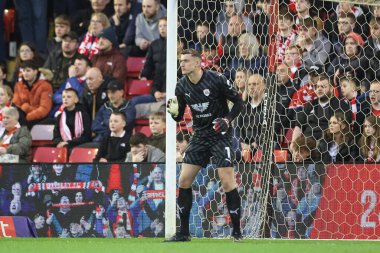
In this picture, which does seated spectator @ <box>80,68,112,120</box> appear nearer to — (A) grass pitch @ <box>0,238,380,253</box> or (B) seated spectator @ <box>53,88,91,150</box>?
(B) seated spectator @ <box>53,88,91,150</box>

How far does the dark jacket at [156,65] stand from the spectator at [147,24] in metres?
0.40

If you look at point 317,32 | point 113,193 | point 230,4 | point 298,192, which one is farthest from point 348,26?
point 113,193

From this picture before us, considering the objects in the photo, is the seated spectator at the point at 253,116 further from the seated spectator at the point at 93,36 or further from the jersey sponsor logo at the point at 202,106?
the seated spectator at the point at 93,36

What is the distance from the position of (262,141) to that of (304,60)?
1.42 meters

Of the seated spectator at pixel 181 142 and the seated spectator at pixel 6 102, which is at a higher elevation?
the seated spectator at pixel 6 102

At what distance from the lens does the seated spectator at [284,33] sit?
12.6 meters

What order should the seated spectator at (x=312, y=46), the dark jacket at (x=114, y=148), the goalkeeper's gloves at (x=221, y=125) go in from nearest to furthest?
1. the goalkeeper's gloves at (x=221, y=125)
2. the seated spectator at (x=312, y=46)
3. the dark jacket at (x=114, y=148)

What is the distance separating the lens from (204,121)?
404 inches

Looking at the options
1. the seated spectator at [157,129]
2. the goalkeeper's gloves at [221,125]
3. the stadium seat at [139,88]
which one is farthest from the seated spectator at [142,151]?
the goalkeeper's gloves at [221,125]

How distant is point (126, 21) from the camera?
640 inches

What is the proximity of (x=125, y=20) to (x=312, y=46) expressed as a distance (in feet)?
13.6

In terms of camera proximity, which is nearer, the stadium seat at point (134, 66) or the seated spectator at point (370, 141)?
the seated spectator at point (370, 141)

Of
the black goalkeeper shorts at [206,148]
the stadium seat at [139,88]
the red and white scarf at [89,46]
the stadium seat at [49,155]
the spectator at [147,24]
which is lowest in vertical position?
the stadium seat at [49,155]

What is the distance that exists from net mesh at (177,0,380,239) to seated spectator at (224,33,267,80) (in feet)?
0.04
